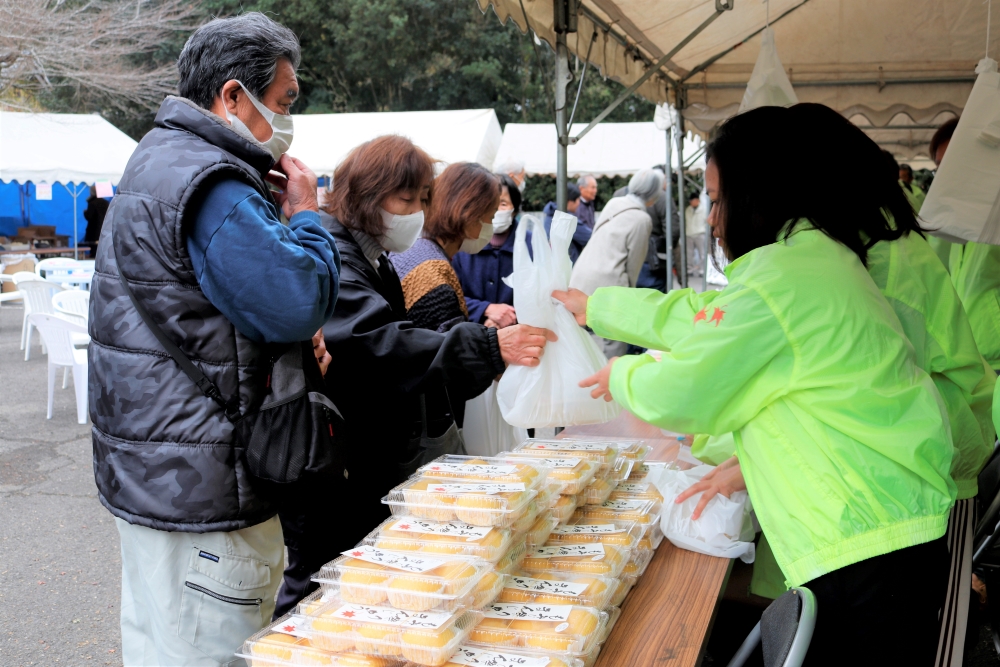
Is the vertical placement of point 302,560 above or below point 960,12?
below

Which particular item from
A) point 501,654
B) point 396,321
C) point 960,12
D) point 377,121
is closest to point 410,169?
point 396,321

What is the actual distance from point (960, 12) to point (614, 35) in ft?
6.60

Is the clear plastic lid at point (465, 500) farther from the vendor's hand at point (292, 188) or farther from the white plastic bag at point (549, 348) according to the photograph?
the vendor's hand at point (292, 188)

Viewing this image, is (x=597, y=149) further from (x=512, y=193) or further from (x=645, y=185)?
(x=512, y=193)

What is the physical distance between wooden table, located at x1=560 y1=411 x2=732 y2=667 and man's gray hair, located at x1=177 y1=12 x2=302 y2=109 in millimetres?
1367

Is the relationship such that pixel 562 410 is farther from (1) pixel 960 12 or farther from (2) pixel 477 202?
(1) pixel 960 12

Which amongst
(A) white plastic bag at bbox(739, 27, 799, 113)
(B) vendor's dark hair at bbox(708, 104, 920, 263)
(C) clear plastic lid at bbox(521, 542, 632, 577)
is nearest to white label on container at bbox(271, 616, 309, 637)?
(C) clear plastic lid at bbox(521, 542, 632, 577)

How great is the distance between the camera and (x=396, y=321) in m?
2.20

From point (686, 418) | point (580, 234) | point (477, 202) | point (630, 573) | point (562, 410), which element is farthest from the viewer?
point (580, 234)

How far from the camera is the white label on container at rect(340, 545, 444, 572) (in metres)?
1.44

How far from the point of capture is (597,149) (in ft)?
53.2

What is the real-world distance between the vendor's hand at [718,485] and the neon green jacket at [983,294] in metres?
1.36

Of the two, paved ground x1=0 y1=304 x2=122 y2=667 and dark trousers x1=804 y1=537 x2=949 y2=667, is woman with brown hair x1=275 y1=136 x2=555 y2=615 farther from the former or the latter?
paved ground x1=0 y1=304 x2=122 y2=667

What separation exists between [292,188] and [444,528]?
851 millimetres
